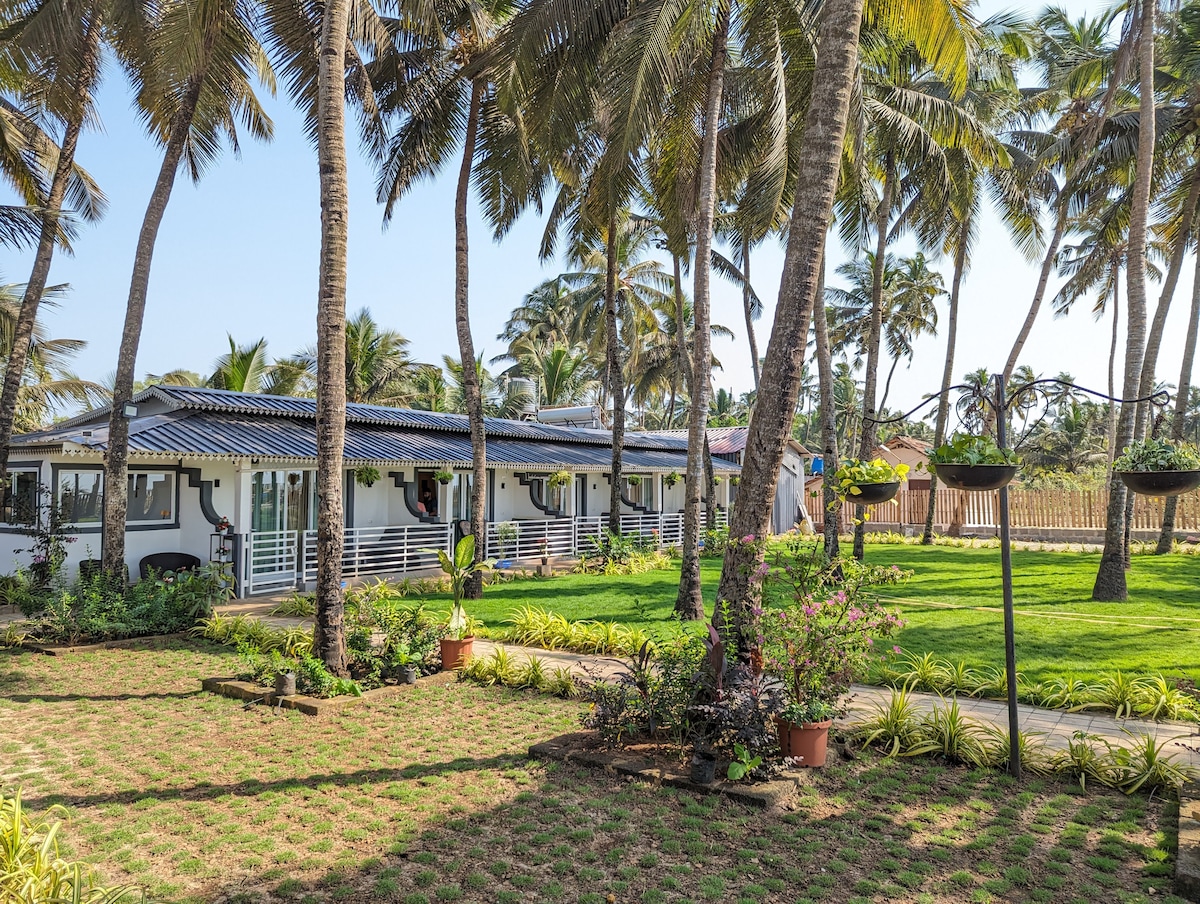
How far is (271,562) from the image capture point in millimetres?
14523

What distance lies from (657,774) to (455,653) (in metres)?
3.91

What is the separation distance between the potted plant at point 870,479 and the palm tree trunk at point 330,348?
5072 mm

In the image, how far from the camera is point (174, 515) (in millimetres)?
14000

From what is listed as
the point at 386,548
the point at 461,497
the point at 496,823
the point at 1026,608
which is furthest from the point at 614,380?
the point at 496,823

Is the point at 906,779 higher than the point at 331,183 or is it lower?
lower

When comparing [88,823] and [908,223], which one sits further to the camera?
[908,223]

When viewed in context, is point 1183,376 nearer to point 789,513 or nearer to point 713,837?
point 789,513

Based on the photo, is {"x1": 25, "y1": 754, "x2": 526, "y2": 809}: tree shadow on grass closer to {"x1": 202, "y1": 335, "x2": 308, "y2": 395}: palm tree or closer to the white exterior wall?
the white exterior wall

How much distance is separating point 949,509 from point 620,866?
26.1m

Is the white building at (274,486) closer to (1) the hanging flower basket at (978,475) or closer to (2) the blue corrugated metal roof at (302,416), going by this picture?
(2) the blue corrugated metal roof at (302,416)

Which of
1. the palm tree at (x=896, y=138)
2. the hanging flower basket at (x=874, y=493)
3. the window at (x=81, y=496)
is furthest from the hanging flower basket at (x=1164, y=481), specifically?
the window at (x=81, y=496)

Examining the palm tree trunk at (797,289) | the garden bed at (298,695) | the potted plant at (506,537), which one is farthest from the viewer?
the potted plant at (506,537)

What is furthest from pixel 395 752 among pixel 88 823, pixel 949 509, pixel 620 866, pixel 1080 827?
pixel 949 509

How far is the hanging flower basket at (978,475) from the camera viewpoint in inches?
188
